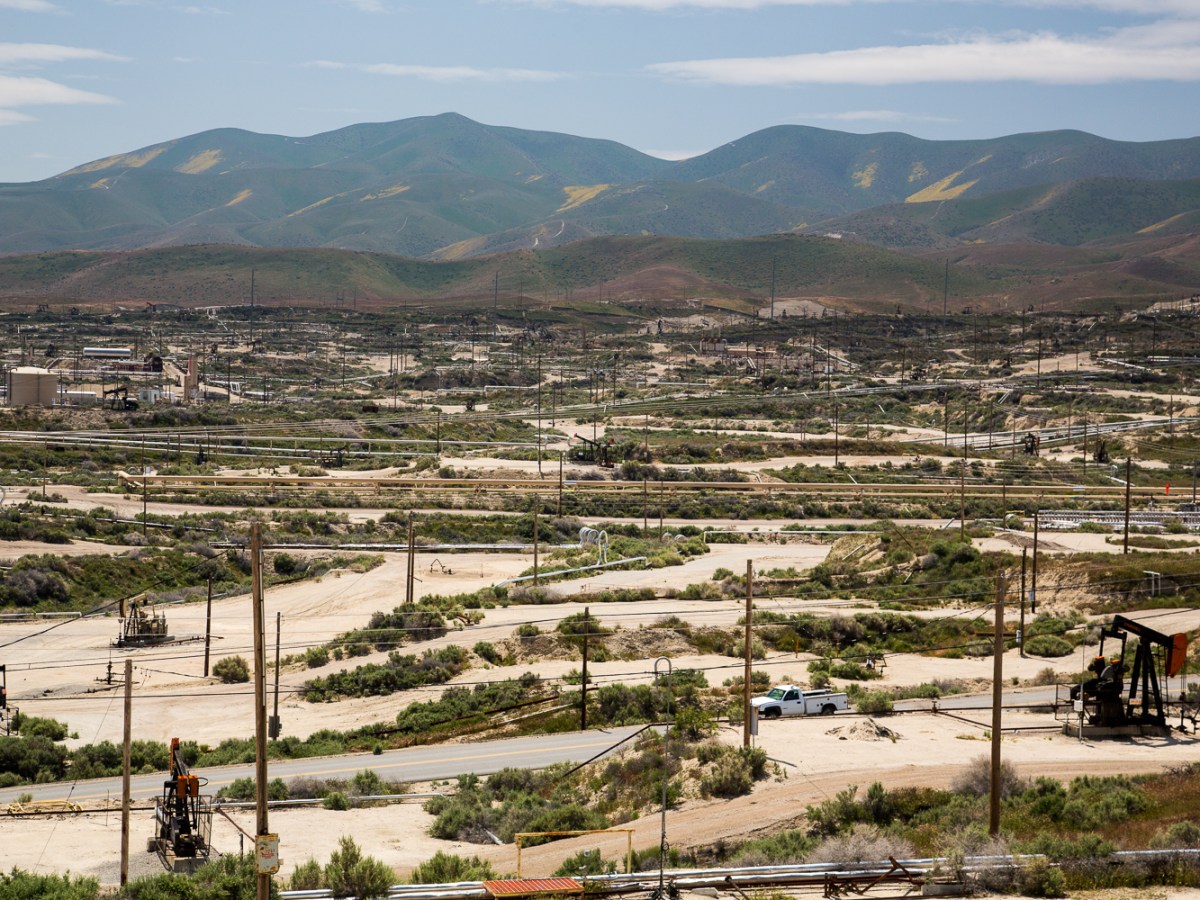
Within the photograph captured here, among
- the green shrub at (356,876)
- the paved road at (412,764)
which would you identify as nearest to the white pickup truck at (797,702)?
the paved road at (412,764)

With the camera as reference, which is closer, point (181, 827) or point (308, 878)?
point (308, 878)

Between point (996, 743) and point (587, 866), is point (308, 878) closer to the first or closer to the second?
point (587, 866)

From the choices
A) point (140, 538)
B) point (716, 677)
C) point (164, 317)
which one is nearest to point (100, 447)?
point (140, 538)

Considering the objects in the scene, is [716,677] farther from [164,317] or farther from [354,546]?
[164,317]

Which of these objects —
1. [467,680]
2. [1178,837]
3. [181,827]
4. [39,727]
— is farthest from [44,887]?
[467,680]

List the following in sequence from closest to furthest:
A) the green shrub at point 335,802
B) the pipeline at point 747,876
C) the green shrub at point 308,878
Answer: the pipeline at point 747,876, the green shrub at point 308,878, the green shrub at point 335,802

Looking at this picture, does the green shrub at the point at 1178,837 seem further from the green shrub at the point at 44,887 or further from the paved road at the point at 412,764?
the green shrub at the point at 44,887
